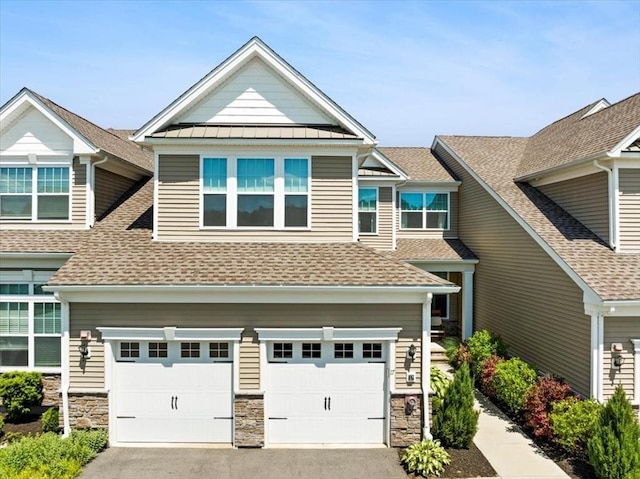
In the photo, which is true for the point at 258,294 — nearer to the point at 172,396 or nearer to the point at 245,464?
the point at 172,396

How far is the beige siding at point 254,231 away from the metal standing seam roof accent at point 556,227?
5.83 m

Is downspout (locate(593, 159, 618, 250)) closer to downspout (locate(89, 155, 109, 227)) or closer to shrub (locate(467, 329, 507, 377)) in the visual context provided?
shrub (locate(467, 329, 507, 377))

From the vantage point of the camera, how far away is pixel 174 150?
38.6ft

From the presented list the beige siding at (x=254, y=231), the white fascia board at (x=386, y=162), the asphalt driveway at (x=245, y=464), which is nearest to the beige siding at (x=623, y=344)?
the asphalt driveway at (x=245, y=464)

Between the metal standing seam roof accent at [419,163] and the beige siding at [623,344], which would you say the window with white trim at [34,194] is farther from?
the beige siding at [623,344]

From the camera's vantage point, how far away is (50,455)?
9.04 meters

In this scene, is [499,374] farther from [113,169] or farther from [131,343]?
[113,169]

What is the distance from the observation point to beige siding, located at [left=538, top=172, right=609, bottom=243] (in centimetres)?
1268

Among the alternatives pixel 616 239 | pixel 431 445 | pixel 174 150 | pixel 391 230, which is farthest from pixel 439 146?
pixel 431 445

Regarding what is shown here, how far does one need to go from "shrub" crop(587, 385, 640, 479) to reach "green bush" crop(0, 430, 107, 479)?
9.98 meters

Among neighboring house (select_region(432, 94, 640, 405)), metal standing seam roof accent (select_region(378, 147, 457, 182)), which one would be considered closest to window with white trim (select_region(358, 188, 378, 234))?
metal standing seam roof accent (select_region(378, 147, 457, 182))

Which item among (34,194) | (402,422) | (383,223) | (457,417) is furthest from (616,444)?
(34,194)

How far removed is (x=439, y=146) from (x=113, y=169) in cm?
1442

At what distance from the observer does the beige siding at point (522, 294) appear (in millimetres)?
11695
